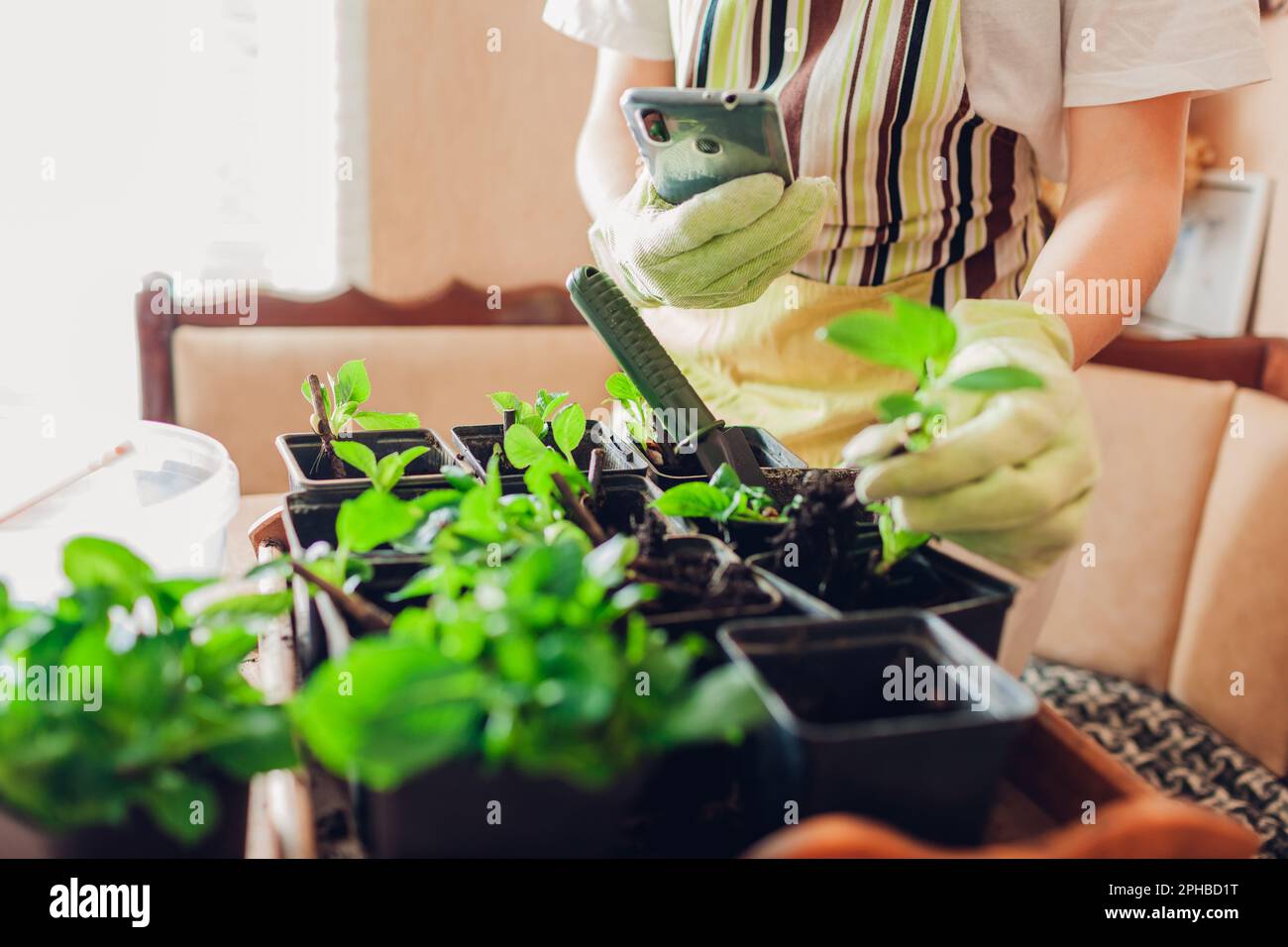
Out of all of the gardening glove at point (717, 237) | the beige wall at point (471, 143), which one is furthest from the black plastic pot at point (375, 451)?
the beige wall at point (471, 143)

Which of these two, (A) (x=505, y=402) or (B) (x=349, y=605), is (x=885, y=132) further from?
(B) (x=349, y=605)

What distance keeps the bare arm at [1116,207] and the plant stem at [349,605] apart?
0.51m

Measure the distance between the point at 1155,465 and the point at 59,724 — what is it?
158 cm

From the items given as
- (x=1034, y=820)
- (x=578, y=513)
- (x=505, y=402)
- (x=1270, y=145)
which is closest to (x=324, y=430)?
(x=505, y=402)

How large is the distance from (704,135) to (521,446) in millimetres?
226

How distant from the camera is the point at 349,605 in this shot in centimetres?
47

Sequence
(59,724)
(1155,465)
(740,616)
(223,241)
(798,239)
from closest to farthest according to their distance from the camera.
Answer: (59,724), (740,616), (798,239), (1155,465), (223,241)

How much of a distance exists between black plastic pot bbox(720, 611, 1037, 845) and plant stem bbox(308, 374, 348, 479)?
1.14 feet

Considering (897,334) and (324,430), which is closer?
(897,334)

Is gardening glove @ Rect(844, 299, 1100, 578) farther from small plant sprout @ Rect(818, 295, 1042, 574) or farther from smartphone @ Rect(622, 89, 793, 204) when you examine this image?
smartphone @ Rect(622, 89, 793, 204)

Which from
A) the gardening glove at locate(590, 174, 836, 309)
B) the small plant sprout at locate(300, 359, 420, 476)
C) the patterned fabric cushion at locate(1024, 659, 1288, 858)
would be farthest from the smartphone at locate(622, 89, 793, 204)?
the patterned fabric cushion at locate(1024, 659, 1288, 858)
